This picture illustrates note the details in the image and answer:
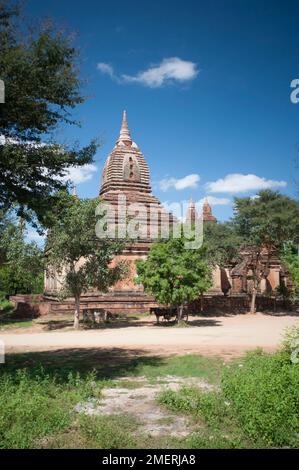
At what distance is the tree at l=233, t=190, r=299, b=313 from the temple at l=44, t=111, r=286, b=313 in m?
3.48

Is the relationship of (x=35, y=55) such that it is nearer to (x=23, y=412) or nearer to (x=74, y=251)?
(x=23, y=412)

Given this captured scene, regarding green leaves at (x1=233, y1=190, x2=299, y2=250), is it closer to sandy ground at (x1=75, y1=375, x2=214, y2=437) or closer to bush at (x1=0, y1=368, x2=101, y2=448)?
sandy ground at (x1=75, y1=375, x2=214, y2=437)

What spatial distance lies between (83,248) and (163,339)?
6.20 m

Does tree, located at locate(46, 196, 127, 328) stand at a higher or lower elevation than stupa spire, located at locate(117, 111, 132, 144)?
lower

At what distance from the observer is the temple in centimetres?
2788

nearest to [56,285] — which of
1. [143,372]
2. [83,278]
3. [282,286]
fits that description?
[83,278]

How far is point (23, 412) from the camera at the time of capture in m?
6.36

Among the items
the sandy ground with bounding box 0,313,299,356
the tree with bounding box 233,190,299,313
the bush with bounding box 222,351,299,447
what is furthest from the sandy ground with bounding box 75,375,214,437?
the tree with bounding box 233,190,299,313

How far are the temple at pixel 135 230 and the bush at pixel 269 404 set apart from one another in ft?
60.3

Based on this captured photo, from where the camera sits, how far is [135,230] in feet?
101

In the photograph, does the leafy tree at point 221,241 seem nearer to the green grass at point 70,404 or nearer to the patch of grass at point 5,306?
the patch of grass at point 5,306

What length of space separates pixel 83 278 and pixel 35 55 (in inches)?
523

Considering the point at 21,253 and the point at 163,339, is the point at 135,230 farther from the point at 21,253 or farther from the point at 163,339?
the point at 163,339

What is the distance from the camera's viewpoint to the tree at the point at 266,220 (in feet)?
88.3
